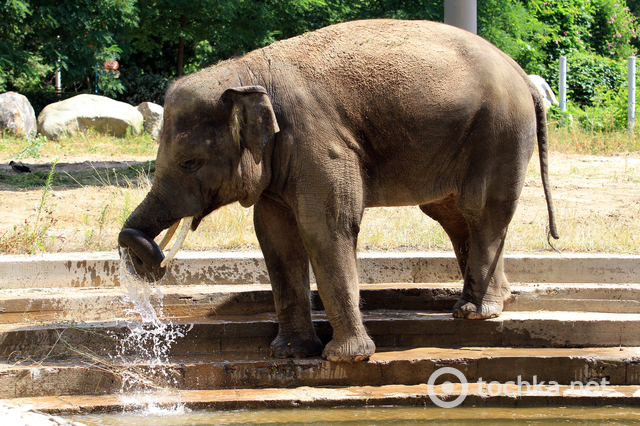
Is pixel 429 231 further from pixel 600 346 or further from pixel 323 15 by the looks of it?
pixel 323 15

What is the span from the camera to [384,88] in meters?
4.44

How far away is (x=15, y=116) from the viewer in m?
16.8

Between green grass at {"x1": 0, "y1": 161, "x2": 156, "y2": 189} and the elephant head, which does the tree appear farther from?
the elephant head

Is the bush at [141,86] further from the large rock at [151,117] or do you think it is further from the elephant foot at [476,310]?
the elephant foot at [476,310]

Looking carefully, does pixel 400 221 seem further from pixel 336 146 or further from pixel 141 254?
pixel 141 254

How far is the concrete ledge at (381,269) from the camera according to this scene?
6301mm

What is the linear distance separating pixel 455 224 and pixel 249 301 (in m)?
1.77

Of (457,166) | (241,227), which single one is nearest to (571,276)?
(457,166)

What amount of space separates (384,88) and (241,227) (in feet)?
12.9

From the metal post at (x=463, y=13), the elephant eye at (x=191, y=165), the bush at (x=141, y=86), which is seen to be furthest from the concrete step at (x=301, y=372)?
the bush at (x=141, y=86)

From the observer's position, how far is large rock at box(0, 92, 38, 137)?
16.7 m

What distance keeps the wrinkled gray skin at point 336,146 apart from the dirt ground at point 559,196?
3216mm

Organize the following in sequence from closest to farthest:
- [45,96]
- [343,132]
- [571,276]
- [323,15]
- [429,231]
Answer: [343,132] → [571,276] → [429,231] → [323,15] → [45,96]

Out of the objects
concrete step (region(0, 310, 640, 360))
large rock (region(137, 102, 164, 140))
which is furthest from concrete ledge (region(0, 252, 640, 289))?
large rock (region(137, 102, 164, 140))
